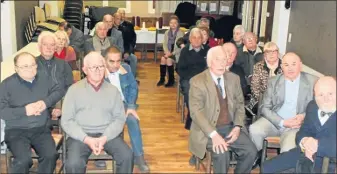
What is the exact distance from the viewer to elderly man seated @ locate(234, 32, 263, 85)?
173 inches

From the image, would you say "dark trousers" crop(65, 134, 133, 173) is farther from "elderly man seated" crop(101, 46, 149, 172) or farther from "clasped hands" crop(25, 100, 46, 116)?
"elderly man seated" crop(101, 46, 149, 172)

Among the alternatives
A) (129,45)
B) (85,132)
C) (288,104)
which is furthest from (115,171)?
(129,45)

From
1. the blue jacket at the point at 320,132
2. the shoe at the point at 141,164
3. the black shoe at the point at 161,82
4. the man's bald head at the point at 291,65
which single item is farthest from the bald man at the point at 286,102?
the black shoe at the point at 161,82

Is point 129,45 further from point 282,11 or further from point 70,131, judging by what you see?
point 70,131

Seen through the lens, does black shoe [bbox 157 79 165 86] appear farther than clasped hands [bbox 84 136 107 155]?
Yes

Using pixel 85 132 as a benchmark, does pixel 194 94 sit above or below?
above

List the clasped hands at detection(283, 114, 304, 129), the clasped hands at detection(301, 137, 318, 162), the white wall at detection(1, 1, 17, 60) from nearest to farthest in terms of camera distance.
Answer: the clasped hands at detection(301, 137, 318, 162), the clasped hands at detection(283, 114, 304, 129), the white wall at detection(1, 1, 17, 60)

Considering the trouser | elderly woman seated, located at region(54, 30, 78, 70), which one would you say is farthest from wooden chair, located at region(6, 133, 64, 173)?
the trouser

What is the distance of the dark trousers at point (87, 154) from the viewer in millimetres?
2867

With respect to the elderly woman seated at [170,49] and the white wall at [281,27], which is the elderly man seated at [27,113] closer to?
the elderly woman seated at [170,49]

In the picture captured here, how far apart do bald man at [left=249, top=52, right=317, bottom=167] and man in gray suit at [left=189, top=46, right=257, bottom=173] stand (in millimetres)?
215

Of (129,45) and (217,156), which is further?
(129,45)

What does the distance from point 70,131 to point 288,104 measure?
1699 millimetres

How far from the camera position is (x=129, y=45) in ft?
22.3
